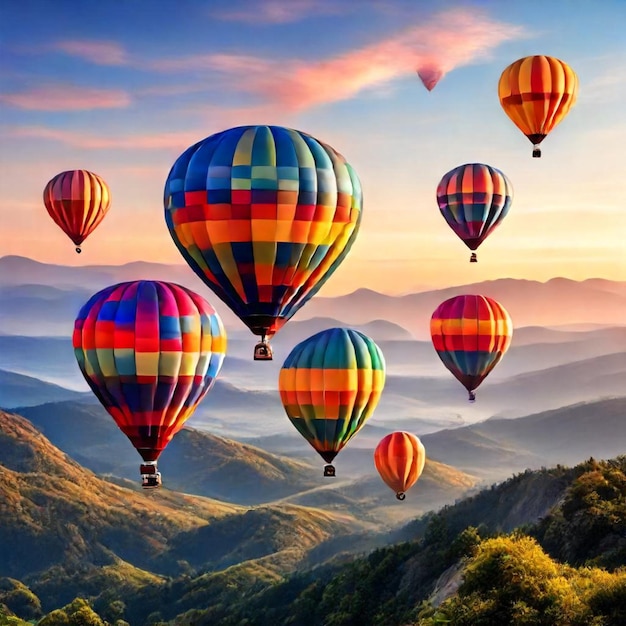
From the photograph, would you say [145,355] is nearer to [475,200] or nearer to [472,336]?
[472,336]

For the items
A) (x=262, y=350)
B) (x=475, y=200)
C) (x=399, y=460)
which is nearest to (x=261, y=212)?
(x=262, y=350)

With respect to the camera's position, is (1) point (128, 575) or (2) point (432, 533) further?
(1) point (128, 575)

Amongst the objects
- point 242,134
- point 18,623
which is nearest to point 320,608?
point 18,623

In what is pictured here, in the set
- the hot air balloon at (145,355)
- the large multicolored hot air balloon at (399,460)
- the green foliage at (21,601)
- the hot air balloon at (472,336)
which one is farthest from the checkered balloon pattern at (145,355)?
the green foliage at (21,601)

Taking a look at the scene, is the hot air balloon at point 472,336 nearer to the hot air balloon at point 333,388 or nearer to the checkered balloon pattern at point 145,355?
the hot air balloon at point 333,388

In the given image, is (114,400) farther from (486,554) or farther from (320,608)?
(320,608)

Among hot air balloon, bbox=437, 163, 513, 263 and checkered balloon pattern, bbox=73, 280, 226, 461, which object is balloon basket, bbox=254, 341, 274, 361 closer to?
checkered balloon pattern, bbox=73, 280, 226, 461
